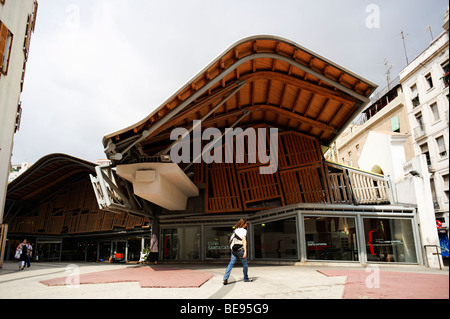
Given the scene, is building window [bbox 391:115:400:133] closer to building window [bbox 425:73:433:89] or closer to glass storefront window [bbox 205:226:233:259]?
building window [bbox 425:73:433:89]

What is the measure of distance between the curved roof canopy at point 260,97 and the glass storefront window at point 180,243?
558 centimetres

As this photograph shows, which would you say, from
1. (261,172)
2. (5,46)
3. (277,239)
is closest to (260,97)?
(261,172)

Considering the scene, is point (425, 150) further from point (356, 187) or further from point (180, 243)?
point (180, 243)

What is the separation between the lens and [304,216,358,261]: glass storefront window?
44.9 ft

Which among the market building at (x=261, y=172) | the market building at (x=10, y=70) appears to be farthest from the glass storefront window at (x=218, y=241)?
the market building at (x=10, y=70)

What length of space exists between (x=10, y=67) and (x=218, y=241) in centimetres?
1422

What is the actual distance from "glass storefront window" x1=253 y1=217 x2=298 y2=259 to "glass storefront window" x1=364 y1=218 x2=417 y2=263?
3202 mm

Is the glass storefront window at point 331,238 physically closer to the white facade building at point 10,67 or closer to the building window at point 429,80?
the white facade building at point 10,67

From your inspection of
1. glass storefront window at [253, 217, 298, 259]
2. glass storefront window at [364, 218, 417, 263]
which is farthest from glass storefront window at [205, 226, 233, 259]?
glass storefront window at [364, 218, 417, 263]

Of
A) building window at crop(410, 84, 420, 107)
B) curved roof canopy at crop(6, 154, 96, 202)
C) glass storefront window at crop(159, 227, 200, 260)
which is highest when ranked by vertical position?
building window at crop(410, 84, 420, 107)

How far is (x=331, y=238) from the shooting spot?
13844 mm

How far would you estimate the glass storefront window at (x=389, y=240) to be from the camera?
1368 centimetres

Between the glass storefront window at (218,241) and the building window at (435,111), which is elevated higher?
the building window at (435,111)

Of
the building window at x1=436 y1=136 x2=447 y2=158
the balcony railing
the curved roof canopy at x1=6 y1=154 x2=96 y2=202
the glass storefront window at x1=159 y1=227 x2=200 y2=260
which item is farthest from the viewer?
the curved roof canopy at x1=6 y1=154 x2=96 y2=202
